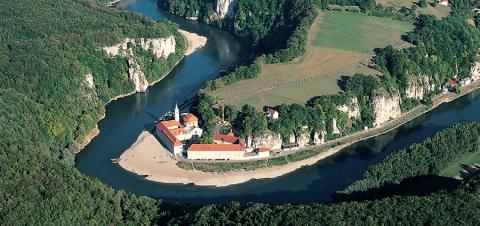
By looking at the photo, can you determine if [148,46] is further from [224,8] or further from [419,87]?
[419,87]

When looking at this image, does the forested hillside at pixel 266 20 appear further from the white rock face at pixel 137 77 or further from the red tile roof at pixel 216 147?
the red tile roof at pixel 216 147

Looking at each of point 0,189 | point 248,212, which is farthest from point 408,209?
point 0,189

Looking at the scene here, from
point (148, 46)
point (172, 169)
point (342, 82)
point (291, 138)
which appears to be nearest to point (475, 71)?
point (342, 82)

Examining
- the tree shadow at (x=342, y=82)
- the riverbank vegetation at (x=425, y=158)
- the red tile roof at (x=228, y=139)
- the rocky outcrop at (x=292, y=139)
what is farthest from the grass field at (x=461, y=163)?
the red tile roof at (x=228, y=139)

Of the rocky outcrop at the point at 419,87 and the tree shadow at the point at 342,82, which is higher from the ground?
the tree shadow at the point at 342,82

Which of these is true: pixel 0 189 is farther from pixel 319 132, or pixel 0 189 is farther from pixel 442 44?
pixel 442 44

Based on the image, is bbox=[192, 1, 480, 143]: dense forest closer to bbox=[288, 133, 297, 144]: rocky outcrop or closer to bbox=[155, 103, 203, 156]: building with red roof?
bbox=[288, 133, 297, 144]: rocky outcrop
